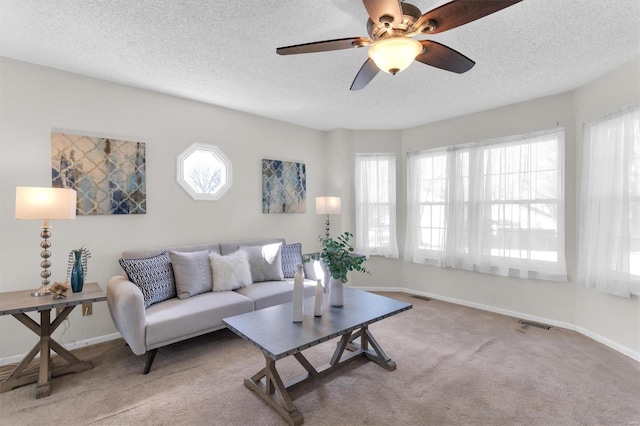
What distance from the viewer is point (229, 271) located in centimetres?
321

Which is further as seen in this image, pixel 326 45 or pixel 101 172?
pixel 101 172

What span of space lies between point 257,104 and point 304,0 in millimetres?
1949

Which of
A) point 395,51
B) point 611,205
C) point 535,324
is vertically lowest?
point 535,324

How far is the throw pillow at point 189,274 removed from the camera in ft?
9.61

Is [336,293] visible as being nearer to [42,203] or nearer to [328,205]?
[328,205]

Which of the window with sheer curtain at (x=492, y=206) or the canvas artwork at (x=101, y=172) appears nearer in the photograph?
the canvas artwork at (x=101, y=172)

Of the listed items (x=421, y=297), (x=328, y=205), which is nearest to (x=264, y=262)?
(x=328, y=205)

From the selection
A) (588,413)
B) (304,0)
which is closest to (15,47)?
(304,0)

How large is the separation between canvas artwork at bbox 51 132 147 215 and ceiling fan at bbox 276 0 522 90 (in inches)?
87.8

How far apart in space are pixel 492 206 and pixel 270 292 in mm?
2899

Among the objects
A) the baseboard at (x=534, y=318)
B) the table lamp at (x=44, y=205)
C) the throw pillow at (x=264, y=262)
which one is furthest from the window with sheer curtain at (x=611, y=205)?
the table lamp at (x=44, y=205)

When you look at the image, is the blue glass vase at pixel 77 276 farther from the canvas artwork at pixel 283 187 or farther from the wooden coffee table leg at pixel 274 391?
the canvas artwork at pixel 283 187

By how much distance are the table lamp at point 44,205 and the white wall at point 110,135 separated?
17.9 inches

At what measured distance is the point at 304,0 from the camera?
6.12 feet
